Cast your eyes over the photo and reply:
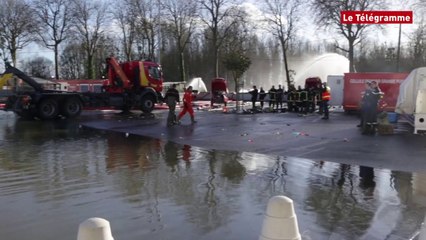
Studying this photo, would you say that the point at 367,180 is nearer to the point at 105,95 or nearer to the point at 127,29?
the point at 105,95

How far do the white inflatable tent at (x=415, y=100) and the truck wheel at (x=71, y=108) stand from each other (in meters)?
15.1

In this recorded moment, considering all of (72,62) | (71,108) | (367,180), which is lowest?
(367,180)

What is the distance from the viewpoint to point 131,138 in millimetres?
15195

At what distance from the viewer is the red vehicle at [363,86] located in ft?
79.8

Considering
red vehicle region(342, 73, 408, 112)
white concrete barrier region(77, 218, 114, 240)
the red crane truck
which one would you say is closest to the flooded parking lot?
white concrete barrier region(77, 218, 114, 240)

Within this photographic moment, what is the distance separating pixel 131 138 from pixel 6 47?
4991 cm

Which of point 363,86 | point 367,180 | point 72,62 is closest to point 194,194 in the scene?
point 367,180

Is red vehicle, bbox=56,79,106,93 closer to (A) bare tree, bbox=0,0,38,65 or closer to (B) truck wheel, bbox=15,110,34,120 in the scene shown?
(B) truck wheel, bbox=15,110,34,120

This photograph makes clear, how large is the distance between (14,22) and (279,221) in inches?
2372

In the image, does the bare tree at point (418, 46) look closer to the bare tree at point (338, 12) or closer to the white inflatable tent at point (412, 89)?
the bare tree at point (338, 12)

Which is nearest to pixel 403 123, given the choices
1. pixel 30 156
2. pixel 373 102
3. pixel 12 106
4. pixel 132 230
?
pixel 373 102

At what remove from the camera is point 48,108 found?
74.9ft

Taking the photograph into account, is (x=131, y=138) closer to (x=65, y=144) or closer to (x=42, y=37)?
(x=65, y=144)

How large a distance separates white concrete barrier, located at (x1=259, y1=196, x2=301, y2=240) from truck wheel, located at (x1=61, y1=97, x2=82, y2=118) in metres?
20.9
